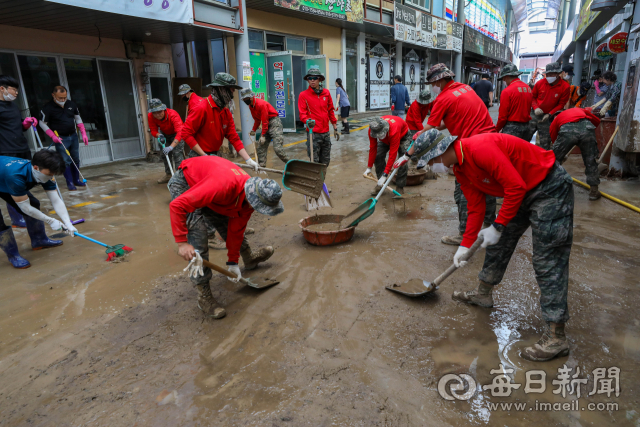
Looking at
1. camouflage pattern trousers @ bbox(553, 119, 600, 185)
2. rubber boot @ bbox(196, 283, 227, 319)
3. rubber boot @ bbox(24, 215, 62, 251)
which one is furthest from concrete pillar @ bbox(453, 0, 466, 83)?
rubber boot @ bbox(196, 283, 227, 319)

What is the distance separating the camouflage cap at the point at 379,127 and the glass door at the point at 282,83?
735 cm

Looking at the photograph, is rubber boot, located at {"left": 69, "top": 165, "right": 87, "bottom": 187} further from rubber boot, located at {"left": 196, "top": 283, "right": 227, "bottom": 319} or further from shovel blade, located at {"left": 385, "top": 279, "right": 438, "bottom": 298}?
shovel blade, located at {"left": 385, "top": 279, "right": 438, "bottom": 298}

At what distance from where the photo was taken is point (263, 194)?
259 centimetres

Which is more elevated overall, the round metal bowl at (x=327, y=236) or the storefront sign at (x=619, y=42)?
the storefront sign at (x=619, y=42)

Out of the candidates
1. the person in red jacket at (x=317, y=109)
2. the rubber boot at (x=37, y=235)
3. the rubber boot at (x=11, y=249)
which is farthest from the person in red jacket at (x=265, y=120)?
the rubber boot at (x=11, y=249)

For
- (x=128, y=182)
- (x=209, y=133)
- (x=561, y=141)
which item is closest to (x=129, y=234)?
(x=209, y=133)

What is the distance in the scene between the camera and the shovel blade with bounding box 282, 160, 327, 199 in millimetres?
4367

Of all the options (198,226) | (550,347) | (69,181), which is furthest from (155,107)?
(550,347)

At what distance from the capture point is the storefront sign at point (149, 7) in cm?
610

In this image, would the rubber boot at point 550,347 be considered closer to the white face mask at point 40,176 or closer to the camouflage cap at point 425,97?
the camouflage cap at point 425,97

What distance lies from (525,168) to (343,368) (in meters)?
1.68

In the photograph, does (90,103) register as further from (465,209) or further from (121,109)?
(465,209)

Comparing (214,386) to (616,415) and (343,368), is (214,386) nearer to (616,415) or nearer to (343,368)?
(343,368)

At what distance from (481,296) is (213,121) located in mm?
3546
